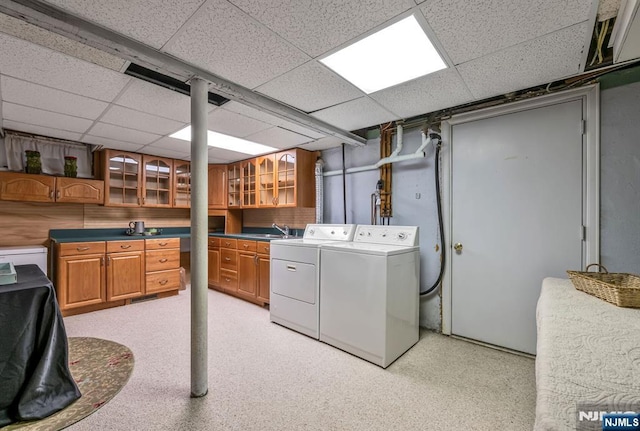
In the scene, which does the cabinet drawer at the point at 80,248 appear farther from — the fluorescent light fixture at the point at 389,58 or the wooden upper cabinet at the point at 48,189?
Result: the fluorescent light fixture at the point at 389,58

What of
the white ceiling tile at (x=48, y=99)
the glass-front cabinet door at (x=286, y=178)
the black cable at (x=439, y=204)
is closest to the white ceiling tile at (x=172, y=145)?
the white ceiling tile at (x=48, y=99)

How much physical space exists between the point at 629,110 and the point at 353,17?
2231 mm

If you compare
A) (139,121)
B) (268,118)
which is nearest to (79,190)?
(139,121)

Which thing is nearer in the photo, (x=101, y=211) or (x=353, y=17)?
(x=353, y=17)

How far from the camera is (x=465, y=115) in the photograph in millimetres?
2807

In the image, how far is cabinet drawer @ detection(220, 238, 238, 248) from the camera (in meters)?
4.41

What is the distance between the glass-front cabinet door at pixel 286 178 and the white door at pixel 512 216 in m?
2.11

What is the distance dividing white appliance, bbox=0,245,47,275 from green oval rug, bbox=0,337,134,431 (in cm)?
132

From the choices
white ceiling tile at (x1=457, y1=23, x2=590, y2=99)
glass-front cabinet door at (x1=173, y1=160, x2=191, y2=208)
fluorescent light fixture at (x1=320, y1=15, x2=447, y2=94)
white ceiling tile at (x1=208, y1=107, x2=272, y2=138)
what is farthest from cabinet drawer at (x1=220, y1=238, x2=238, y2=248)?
white ceiling tile at (x1=457, y1=23, x2=590, y2=99)

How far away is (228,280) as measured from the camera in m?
4.49

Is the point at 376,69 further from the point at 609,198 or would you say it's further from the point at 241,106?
the point at 609,198

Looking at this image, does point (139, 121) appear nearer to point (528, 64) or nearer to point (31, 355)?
point (31, 355)

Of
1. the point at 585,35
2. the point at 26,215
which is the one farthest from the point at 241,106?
the point at 26,215

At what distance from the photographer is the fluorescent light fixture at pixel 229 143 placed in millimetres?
3441
